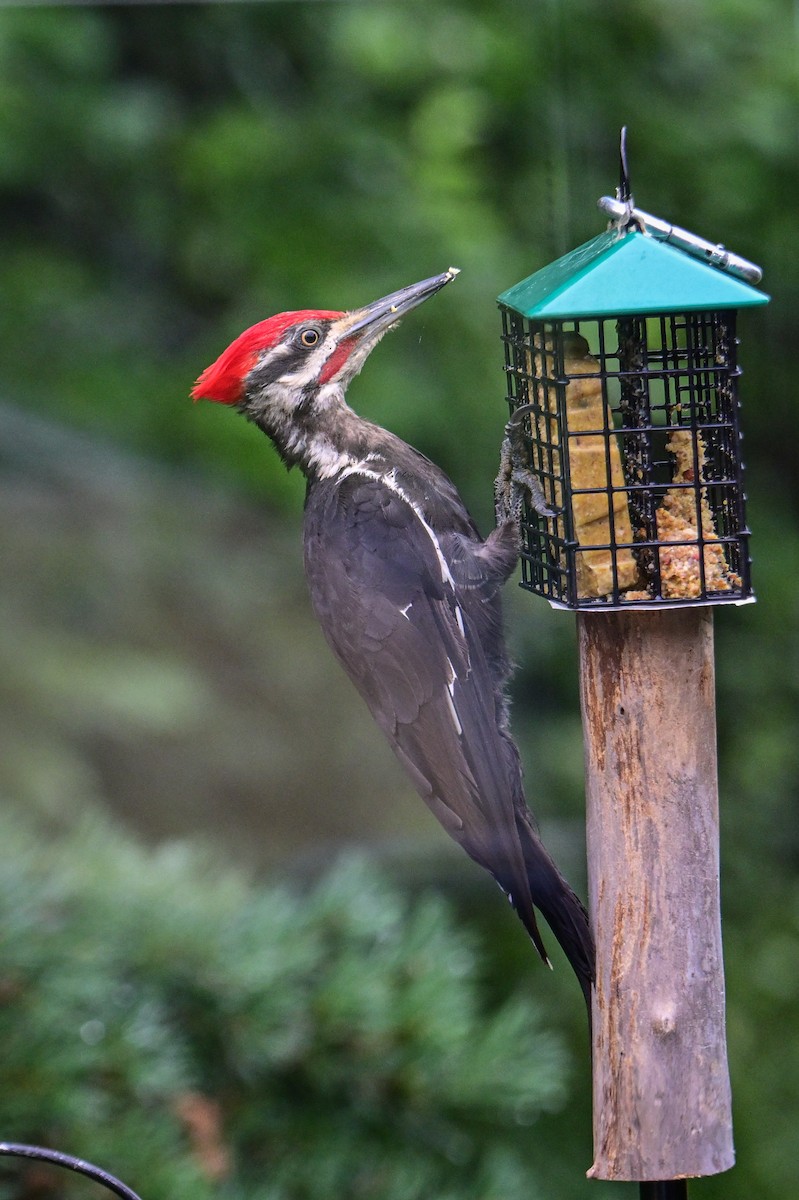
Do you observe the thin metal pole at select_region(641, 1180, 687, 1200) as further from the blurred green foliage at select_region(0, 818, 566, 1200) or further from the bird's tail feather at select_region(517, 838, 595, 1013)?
the blurred green foliage at select_region(0, 818, 566, 1200)

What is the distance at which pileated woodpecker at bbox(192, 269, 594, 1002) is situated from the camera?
1133 mm

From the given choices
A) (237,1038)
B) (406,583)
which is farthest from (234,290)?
(406,583)

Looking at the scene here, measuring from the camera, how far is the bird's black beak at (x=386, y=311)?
120cm

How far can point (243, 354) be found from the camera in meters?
1.19

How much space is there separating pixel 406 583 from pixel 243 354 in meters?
0.24

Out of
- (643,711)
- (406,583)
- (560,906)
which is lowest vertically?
(560,906)

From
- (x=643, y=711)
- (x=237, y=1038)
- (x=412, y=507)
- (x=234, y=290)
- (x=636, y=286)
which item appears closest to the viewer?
(x=636, y=286)

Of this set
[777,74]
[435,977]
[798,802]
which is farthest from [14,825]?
[777,74]

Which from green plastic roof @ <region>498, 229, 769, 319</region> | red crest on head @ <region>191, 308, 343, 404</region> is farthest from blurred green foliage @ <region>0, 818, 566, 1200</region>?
green plastic roof @ <region>498, 229, 769, 319</region>

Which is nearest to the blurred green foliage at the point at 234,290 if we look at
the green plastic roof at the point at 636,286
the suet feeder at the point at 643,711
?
the suet feeder at the point at 643,711

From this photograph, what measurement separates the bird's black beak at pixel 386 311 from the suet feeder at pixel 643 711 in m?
0.08

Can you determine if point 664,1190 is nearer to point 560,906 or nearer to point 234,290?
point 560,906

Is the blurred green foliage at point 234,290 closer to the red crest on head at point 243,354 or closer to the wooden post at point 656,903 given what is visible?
the red crest on head at point 243,354

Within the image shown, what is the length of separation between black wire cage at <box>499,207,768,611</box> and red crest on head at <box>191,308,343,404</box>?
0.19 metres
